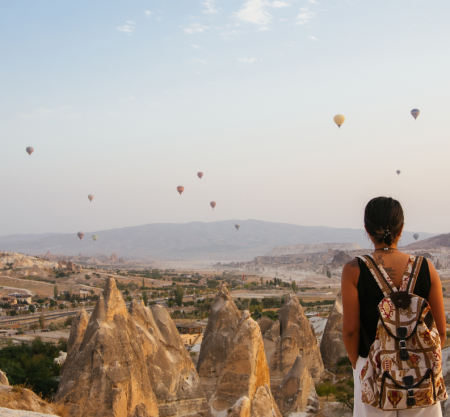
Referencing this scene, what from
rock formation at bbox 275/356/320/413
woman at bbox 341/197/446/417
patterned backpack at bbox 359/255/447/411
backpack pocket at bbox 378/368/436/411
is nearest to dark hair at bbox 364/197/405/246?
woman at bbox 341/197/446/417

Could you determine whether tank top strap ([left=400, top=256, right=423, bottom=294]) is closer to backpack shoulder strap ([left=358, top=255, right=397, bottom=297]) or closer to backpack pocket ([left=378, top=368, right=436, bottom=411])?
backpack shoulder strap ([left=358, top=255, right=397, bottom=297])

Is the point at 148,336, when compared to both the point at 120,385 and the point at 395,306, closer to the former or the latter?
the point at 120,385

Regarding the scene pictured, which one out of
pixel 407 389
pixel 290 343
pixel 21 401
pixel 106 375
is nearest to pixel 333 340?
pixel 290 343

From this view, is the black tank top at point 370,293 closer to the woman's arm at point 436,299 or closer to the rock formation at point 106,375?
the woman's arm at point 436,299

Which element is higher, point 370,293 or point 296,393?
point 370,293

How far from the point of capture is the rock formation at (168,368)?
11039 millimetres

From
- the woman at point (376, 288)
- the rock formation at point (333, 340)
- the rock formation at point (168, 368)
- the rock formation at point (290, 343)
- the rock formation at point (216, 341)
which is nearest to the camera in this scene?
the woman at point (376, 288)

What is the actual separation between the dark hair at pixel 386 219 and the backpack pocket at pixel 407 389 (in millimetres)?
652

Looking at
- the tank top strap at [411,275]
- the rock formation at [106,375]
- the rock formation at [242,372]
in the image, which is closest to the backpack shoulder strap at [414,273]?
the tank top strap at [411,275]

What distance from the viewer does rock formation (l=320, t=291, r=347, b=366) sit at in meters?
18.9

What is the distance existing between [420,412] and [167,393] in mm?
9508

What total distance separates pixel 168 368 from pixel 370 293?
982 centimetres

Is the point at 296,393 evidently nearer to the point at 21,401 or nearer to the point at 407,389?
the point at 21,401

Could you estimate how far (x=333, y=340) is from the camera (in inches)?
747
